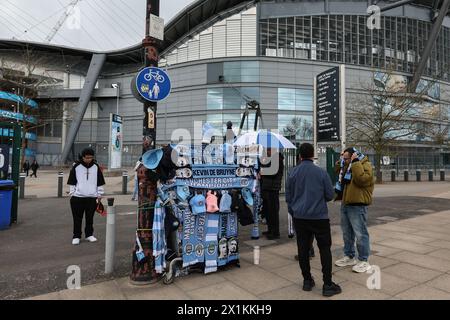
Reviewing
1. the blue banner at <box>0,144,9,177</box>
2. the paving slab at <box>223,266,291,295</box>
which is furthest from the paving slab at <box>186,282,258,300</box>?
the blue banner at <box>0,144,9,177</box>

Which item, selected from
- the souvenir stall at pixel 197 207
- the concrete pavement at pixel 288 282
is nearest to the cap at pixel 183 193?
the souvenir stall at pixel 197 207

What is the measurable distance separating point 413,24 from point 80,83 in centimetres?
5874

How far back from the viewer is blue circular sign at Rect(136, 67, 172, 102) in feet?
13.9

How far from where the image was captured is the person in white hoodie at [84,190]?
634 cm

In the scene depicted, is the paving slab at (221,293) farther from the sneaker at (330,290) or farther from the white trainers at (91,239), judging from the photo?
the white trainers at (91,239)

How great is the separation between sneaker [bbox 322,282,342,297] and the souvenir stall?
1.53m

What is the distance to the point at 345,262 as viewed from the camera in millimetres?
5023

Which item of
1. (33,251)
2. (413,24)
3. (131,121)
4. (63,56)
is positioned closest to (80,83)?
(63,56)

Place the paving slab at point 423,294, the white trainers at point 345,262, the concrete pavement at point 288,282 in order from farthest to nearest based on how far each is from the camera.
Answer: the white trainers at point 345,262 < the concrete pavement at point 288,282 < the paving slab at point 423,294

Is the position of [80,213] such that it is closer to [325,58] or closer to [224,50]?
[224,50]

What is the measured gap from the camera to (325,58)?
44.3m

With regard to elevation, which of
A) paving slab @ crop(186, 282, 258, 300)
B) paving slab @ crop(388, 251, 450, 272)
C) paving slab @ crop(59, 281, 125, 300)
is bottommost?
paving slab @ crop(59, 281, 125, 300)

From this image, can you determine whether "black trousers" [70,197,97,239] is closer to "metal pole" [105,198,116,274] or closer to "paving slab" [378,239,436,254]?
"metal pole" [105,198,116,274]
